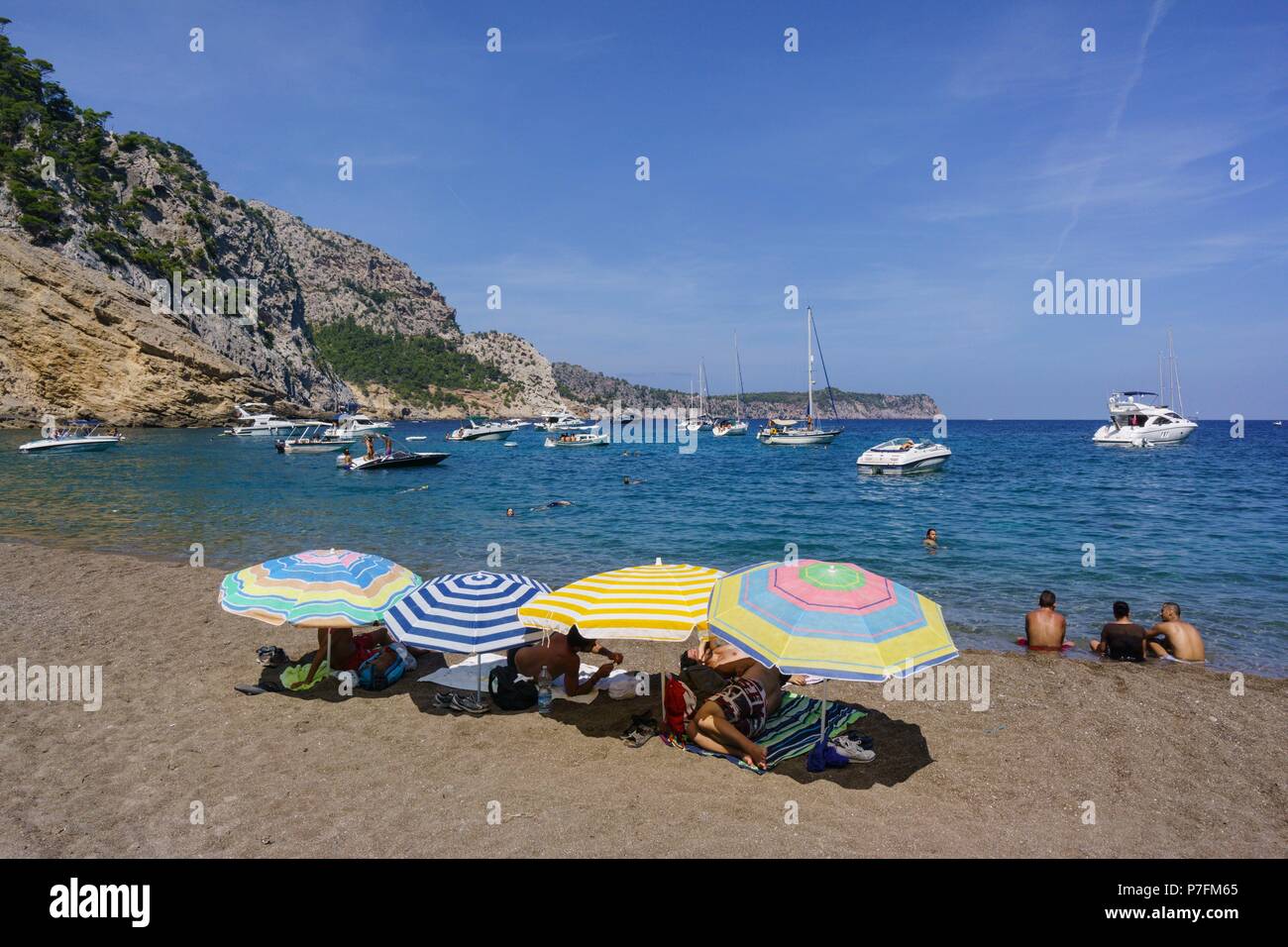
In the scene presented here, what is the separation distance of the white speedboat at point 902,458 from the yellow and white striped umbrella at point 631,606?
121ft

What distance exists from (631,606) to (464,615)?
1786mm

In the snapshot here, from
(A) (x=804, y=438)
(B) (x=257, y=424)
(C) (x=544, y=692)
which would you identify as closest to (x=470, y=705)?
(C) (x=544, y=692)

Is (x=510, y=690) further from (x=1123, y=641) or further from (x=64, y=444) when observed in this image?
(x=64, y=444)

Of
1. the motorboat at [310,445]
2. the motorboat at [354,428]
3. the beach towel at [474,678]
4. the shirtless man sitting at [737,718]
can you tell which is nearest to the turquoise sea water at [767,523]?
the shirtless man sitting at [737,718]

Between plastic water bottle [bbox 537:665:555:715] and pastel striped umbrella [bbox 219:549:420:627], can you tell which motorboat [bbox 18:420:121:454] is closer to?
pastel striped umbrella [bbox 219:549:420:627]

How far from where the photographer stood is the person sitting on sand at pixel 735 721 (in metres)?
6.64

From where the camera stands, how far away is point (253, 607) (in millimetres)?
7188

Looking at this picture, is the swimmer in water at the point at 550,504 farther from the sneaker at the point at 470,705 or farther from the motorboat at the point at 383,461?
the sneaker at the point at 470,705

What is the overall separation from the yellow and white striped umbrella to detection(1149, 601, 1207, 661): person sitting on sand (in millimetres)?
7703

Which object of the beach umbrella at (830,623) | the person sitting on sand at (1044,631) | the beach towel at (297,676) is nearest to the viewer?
the beach umbrella at (830,623)

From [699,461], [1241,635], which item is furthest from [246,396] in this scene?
[1241,635]

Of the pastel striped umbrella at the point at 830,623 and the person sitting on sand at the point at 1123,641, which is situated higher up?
the pastel striped umbrella at the point at 830,623
